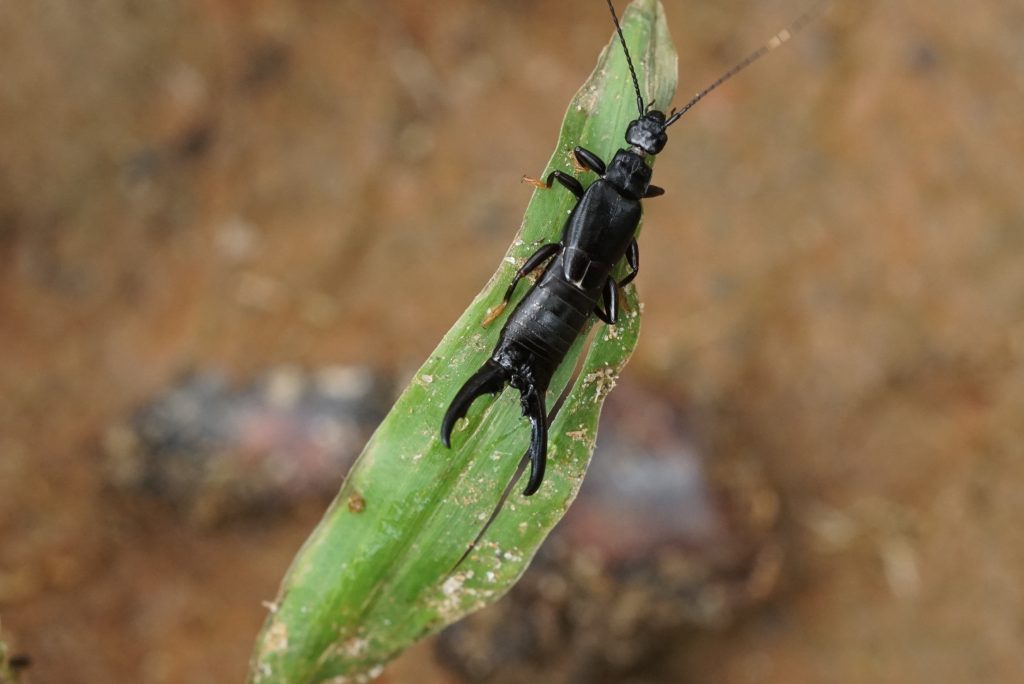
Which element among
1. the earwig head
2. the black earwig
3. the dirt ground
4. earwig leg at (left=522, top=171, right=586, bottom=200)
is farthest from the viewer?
the dirt ground

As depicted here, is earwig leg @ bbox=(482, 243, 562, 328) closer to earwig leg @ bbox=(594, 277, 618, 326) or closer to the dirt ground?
earwig leg @ bbox=(594, 277, 618, 326)

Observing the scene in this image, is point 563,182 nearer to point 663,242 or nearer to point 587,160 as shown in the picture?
point 587,160

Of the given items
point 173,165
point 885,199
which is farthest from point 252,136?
point 885,199

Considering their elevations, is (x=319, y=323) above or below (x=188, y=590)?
above

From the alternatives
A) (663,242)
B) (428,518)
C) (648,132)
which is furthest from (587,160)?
(663,242)

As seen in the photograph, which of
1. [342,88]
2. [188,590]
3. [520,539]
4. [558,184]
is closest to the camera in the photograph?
[520,539]

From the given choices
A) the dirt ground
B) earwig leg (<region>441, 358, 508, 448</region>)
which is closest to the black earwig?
earwig leg (<region>441, 358, 508, 448</region>)

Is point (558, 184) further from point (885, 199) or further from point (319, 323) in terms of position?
point (885, 199)
